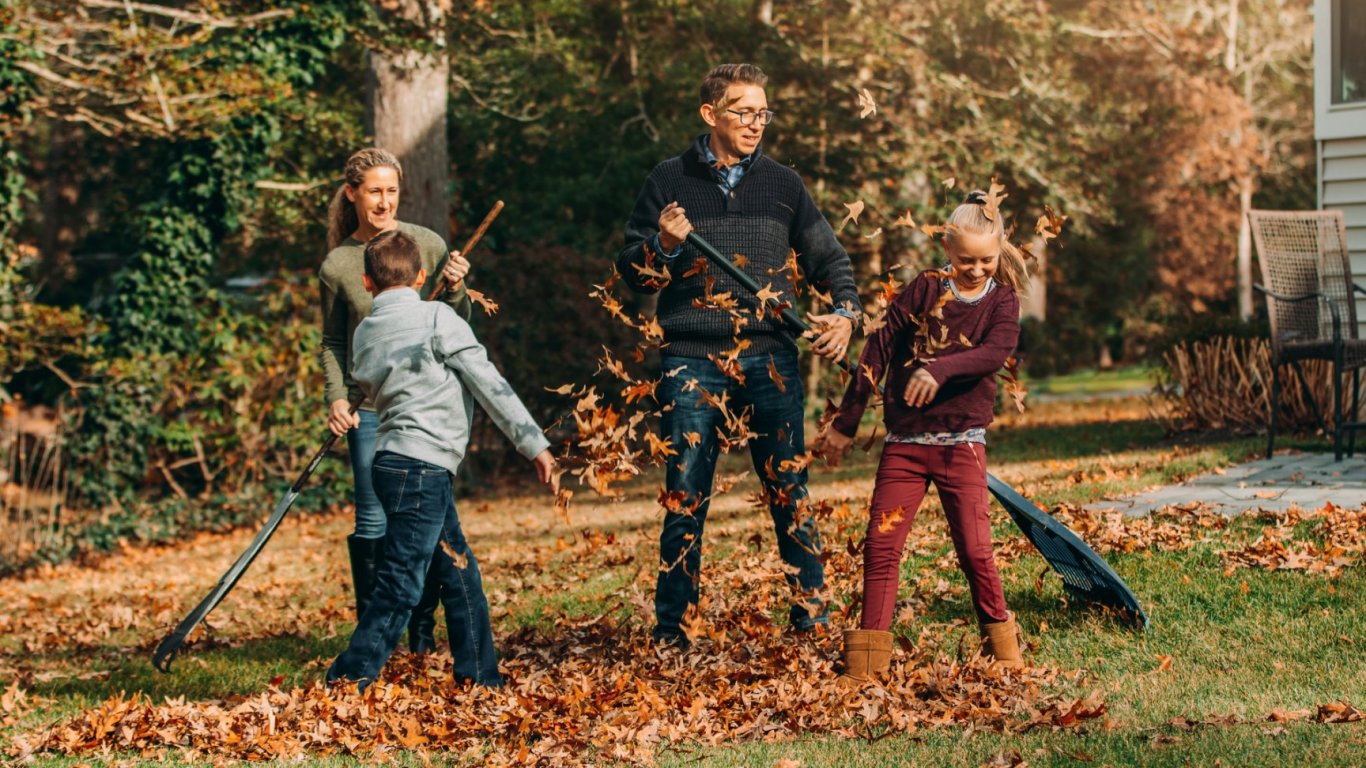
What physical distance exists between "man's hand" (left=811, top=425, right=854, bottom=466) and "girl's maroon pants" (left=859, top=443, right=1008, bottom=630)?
0.49 feet

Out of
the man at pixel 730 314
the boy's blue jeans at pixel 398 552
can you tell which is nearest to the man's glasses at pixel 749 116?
the man at pixel 730 314

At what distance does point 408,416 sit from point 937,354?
1.86 m

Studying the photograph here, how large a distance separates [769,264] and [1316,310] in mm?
6061

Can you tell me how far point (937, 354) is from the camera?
4844mm

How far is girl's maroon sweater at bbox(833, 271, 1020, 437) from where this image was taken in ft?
15.6

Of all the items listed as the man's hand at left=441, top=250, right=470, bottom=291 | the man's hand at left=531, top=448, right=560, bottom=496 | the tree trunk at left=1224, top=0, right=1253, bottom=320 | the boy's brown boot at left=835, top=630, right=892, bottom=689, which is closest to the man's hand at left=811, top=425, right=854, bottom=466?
the boy's brown boot at left=835, top=630, right=892, bottom=689

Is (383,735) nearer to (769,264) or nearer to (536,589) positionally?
(769,264)

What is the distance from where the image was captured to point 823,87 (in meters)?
17.0

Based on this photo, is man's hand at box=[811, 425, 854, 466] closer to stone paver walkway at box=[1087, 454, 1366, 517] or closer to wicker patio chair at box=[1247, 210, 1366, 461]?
stone paver walkway at box=[1087, 454, 1366, 517]

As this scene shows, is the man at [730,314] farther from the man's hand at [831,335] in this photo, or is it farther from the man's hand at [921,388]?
the man's hand at [921,388]

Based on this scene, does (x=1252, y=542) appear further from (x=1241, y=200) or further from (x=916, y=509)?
(x=1241, y=200)

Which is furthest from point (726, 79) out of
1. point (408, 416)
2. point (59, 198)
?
point (59, 198)

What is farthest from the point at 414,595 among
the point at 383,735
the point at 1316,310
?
the point at 1316,310

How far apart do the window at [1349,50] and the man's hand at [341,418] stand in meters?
8.82
